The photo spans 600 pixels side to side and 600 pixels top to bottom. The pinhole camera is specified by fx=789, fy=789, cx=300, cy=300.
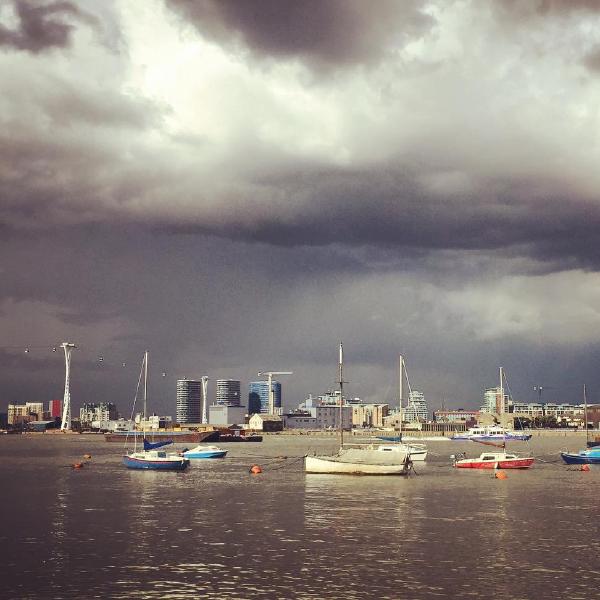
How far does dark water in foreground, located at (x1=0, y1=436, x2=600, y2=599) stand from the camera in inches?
1591

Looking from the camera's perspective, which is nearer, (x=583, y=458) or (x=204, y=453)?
(x=583, y=458)

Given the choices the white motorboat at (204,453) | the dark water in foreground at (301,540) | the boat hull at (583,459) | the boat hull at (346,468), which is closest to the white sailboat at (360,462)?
the boat hull at (346,468)

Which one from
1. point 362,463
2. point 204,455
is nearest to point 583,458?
point 362,463

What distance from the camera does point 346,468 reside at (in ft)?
351

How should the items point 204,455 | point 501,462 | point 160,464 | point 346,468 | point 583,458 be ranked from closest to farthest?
point 346,468, point 160,464, point 501,462, point 583,458, point 204,455

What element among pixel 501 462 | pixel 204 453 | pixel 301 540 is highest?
pixel 204 453

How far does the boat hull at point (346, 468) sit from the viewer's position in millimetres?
106375

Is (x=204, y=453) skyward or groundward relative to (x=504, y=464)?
skyward

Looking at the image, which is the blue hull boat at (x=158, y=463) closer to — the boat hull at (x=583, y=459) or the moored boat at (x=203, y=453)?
the moored boat at (x=203, y=453)

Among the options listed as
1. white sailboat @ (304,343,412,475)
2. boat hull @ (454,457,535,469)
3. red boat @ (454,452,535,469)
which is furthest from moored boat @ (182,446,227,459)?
red boat @ (454,452,535,469)

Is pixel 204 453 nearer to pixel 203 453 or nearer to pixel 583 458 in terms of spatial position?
pixel 203 453

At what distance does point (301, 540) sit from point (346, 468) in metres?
53.6

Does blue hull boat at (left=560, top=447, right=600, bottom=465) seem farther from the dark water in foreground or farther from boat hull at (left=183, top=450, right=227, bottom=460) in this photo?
boat hull at (left=183, top=450, right=227, bottom=460)

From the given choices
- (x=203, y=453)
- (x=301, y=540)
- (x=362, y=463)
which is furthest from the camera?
(x=203, y=453)
